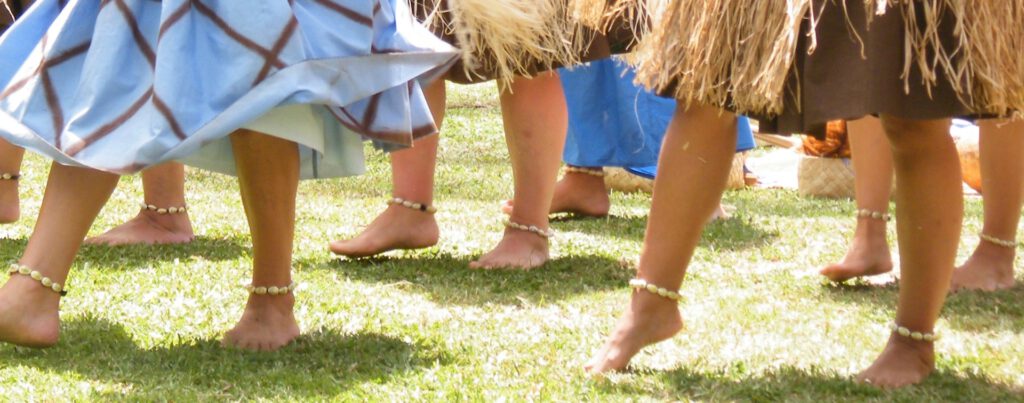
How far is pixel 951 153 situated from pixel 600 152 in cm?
239

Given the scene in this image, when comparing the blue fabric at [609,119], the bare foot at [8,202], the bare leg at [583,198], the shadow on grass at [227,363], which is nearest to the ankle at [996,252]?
the bare leg at [583,198]

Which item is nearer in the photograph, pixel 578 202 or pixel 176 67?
pixel 176 67

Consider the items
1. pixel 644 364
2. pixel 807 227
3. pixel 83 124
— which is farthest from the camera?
pixel 807 227

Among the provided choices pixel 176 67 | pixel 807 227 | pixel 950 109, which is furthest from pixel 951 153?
pixel 807 227

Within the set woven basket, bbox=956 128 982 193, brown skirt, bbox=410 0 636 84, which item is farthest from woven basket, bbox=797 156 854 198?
brown skirt, bbox=410 0 636 84

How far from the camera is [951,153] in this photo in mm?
2285

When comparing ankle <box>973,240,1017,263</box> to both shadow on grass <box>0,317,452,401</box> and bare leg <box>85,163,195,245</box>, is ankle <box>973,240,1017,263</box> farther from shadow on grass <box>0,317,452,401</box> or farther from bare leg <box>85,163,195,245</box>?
bare leg <box>85,163,195,245</box>

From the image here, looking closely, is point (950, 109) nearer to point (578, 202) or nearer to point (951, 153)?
point (951, 153)

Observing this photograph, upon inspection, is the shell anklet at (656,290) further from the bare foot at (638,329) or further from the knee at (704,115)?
the knee at (704,115)

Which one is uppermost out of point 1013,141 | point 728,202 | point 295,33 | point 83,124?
point 295,33

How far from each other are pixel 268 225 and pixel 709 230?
1.98 meters

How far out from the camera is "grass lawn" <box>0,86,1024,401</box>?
230 cm

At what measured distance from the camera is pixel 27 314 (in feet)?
7.82

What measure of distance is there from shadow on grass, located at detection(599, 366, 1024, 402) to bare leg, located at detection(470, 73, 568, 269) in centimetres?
116
